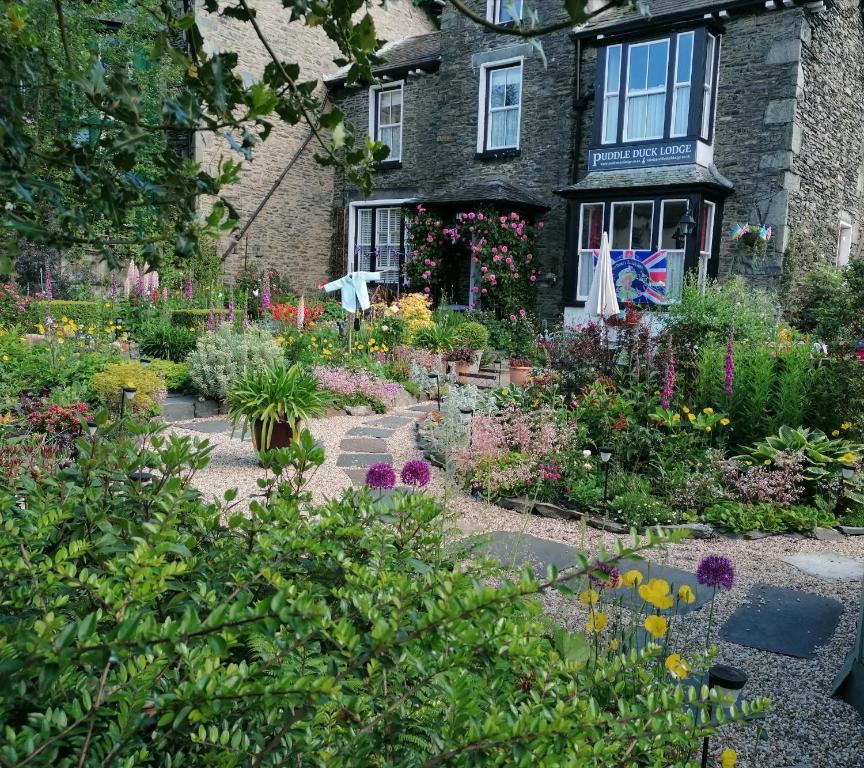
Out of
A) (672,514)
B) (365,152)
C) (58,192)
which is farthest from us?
(672,514)

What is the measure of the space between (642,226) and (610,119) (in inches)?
89.1

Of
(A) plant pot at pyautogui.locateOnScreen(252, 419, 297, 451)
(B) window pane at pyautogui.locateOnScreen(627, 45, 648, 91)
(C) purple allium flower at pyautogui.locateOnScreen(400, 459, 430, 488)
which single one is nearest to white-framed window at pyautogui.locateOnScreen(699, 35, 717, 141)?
(B) window pane at pyautogui.locateOnScreen(627, 45, 648, 91)

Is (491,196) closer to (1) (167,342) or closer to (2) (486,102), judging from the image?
(2) (486,102)

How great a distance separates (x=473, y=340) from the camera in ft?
39.3

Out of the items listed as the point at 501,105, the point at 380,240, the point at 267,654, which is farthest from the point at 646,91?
the point at 267,654

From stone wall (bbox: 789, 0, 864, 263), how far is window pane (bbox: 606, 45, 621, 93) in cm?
325

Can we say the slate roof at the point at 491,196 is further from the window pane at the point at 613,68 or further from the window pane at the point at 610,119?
the window pane at the point at 613,68

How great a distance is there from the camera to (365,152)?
1.91 metres

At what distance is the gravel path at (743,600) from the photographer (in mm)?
2664

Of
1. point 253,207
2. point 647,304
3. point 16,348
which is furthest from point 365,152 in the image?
point 253,207

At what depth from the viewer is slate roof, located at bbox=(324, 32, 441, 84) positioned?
17109 millimetres

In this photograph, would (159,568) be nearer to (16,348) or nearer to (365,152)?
(365,152)

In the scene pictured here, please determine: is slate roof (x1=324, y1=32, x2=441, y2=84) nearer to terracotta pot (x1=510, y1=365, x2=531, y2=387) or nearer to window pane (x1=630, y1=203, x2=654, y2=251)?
window pane (x1=630, y1=203, x2=654, y2=251)

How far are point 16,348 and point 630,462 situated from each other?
21.6 feet
